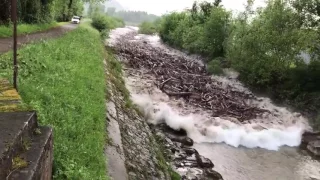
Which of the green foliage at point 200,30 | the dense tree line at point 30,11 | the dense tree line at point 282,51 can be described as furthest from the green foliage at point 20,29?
the green foliage at point 200,30

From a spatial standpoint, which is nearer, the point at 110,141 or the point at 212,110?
the point at 110,141

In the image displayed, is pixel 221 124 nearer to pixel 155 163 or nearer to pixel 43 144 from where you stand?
pixel 155 163

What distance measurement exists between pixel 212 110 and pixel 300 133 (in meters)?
5.31

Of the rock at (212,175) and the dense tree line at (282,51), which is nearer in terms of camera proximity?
the rock at (212,175)

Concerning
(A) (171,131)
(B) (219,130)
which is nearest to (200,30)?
(B) (219,130)

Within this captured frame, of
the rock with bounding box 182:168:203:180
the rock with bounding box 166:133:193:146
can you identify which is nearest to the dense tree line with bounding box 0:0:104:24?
the rock with bounding box 166:133:193:146

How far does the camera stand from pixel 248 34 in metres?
29.2

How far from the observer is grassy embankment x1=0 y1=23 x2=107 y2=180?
262 inches

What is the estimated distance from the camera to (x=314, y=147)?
17797mm

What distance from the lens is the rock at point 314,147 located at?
57.5 ft

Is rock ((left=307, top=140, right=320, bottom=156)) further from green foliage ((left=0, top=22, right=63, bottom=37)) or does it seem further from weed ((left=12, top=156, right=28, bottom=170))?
green foliage ((left=0, top=22, right=63, bottom=37))

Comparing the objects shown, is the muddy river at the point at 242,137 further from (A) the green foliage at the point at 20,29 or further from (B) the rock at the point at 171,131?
(A) the green foliage at the point at 20,29

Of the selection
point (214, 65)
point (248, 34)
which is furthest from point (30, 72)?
point (214, 65)

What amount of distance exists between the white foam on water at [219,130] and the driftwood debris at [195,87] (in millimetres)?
2032
